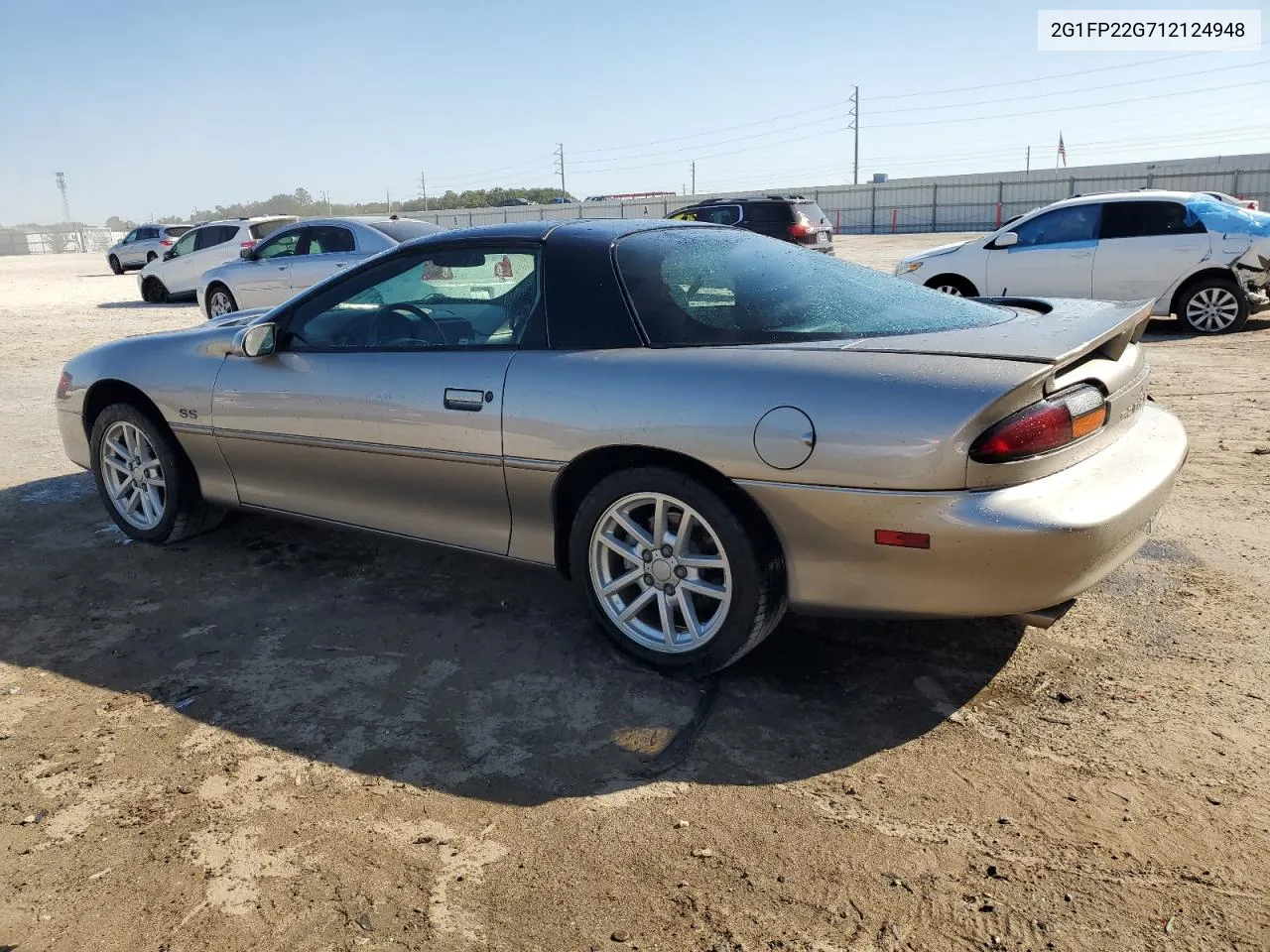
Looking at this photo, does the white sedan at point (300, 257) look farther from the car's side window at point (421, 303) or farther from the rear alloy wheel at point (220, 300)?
the car's side window at point (421, 303)

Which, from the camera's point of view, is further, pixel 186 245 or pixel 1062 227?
pixel 186 245

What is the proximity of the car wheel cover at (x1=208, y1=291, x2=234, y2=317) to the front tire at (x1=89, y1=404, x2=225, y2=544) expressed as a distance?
907cm

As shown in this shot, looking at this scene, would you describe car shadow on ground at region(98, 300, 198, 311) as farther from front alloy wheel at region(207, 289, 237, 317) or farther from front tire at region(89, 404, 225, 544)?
front tire at region(89, 404, 225, 544)

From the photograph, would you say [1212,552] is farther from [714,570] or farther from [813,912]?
[813,912]

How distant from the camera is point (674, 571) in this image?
3.25 metres

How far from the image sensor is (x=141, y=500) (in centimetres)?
482

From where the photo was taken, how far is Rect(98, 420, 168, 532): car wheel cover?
4746mm

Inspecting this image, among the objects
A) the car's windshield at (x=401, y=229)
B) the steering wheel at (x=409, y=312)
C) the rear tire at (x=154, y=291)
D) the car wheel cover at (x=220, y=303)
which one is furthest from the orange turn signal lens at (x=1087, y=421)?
the rear tire at (x=154, y=291)

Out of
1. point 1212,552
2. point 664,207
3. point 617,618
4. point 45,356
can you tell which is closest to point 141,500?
point 617,618

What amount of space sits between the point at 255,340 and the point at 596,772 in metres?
2.44

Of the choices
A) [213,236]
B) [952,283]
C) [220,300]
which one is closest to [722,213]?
[952,283]

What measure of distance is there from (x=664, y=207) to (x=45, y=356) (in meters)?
35.9

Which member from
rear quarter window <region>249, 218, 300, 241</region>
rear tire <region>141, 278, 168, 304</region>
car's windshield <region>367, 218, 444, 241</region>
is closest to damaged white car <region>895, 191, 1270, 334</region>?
car's windshield <region>367, 218, 444, 241</region>

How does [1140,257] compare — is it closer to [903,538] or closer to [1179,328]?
[1179,328]
